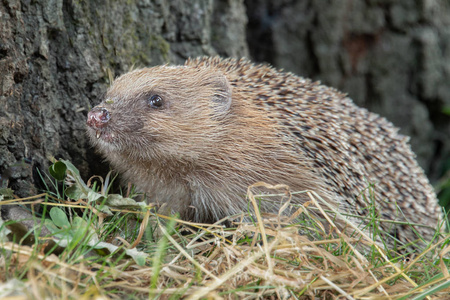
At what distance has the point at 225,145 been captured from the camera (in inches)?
185

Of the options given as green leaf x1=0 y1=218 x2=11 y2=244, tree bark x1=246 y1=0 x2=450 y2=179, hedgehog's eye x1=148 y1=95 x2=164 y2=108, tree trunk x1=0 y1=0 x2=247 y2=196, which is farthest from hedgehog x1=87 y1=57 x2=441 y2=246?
tree bark x1=246 y1=0 x2=450 y2=179

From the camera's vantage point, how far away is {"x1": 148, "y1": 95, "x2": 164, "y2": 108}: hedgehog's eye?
4491 millimetres

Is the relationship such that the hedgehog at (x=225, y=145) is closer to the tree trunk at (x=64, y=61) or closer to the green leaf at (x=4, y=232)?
the tree trunk at (x=64, y=61)

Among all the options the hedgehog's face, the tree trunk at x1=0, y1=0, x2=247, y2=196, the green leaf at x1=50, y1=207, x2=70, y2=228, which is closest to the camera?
the green leaf at x1=50, y1=207, x2=70, y2=228

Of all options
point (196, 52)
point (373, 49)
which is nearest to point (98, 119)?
point (196, 52)

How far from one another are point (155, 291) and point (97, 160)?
2362 mm

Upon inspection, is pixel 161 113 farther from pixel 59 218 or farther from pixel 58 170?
pixel 59 218

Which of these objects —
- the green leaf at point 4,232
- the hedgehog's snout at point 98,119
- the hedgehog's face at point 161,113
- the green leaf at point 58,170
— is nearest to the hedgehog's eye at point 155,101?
the hedgehog's face at point 161,113

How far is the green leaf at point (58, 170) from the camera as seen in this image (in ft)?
13.6

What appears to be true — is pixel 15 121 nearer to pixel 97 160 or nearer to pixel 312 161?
pixel 97 160

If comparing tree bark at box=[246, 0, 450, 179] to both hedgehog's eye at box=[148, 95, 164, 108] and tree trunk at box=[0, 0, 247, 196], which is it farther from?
hedgehog's eye at box=[148, 95, 164, 108]

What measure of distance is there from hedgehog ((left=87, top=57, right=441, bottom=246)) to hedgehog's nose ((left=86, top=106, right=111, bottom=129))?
8cm

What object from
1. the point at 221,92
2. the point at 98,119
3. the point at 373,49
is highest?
the point at 373,49

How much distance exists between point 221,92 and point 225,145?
0.49 m
